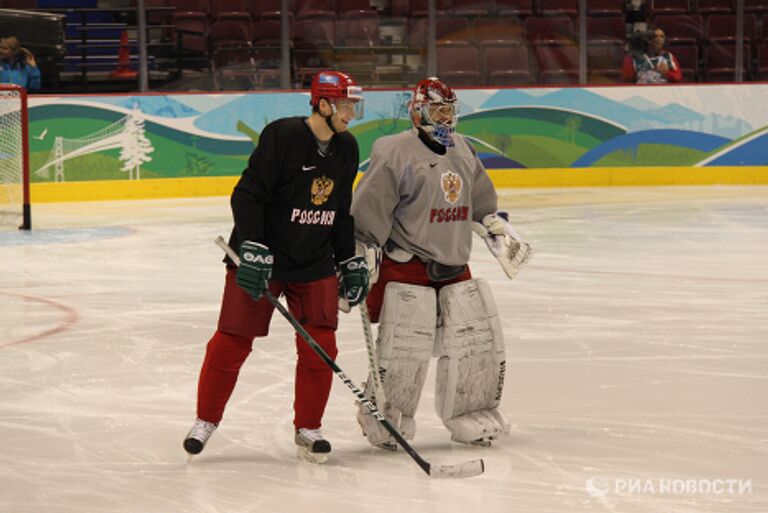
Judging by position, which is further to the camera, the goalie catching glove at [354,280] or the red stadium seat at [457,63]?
the red stadium seat at [457,63]

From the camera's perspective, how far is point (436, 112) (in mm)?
4133

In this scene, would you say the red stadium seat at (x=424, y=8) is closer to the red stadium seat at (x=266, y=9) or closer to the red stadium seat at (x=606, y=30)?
the red stadium seat at (x=266, y=9)

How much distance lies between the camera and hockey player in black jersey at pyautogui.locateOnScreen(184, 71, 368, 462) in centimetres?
383

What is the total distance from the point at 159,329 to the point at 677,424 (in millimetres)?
2661

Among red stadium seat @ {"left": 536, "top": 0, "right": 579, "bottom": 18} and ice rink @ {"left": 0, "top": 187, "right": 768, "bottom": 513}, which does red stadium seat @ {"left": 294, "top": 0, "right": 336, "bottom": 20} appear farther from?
ice rink @ {"left": 0, "top": 187, "right": 768, "bottom": 513}

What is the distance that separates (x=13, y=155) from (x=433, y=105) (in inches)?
293

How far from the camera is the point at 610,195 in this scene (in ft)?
42.2

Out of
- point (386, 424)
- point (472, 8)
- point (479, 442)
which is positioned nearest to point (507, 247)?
point (479, 442)

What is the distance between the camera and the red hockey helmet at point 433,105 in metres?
4.13

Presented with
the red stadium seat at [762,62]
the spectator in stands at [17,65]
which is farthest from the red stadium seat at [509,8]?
the spectator in stands at [17,65]

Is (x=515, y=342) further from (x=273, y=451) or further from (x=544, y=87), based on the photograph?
(x=544, y=87)

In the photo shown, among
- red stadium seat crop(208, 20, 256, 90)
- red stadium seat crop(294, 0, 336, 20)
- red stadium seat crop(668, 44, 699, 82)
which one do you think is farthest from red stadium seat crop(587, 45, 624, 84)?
red stadium seat crop(208, 20, 256, 90)

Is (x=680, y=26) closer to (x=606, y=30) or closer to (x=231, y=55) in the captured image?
(x=606, y=30)

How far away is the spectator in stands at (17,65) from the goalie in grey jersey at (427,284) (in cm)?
856
